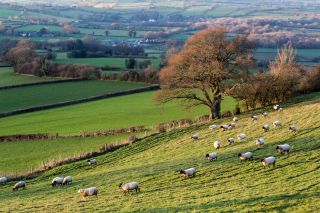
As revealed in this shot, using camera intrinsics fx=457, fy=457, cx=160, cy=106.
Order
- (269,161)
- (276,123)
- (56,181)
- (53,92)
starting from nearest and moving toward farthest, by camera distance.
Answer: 1. (269,161)
2. (56,181)
3. (276,123)
4. (53,92)

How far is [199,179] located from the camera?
981 inches

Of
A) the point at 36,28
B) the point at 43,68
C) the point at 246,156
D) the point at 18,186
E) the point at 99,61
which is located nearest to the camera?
the point at 246,156

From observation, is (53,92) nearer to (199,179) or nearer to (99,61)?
(99,61)

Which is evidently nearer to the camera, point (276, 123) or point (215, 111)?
point (276, 123)

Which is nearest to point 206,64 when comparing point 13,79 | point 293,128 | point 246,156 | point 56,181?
point 293,128

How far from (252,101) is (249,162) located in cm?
2920

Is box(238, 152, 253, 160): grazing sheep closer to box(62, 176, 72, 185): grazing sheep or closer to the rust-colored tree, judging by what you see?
box(62, 176, 72, 185): grazing sheep

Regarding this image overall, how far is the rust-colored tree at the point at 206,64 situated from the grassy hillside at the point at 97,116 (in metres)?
4.95

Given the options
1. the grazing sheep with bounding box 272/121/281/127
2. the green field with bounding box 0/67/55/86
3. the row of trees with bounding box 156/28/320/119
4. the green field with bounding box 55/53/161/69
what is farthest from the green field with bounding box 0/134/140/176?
the green field with bounding box 55/53/161/69

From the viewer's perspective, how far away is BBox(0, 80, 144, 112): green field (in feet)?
236

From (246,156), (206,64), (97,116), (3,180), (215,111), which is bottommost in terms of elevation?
(97,116)

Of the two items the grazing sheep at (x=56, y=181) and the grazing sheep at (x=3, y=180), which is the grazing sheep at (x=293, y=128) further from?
the grazing sheep at (x=3, y=180)

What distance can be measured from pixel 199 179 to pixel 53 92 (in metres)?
59.3

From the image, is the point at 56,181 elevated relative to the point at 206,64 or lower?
lower
